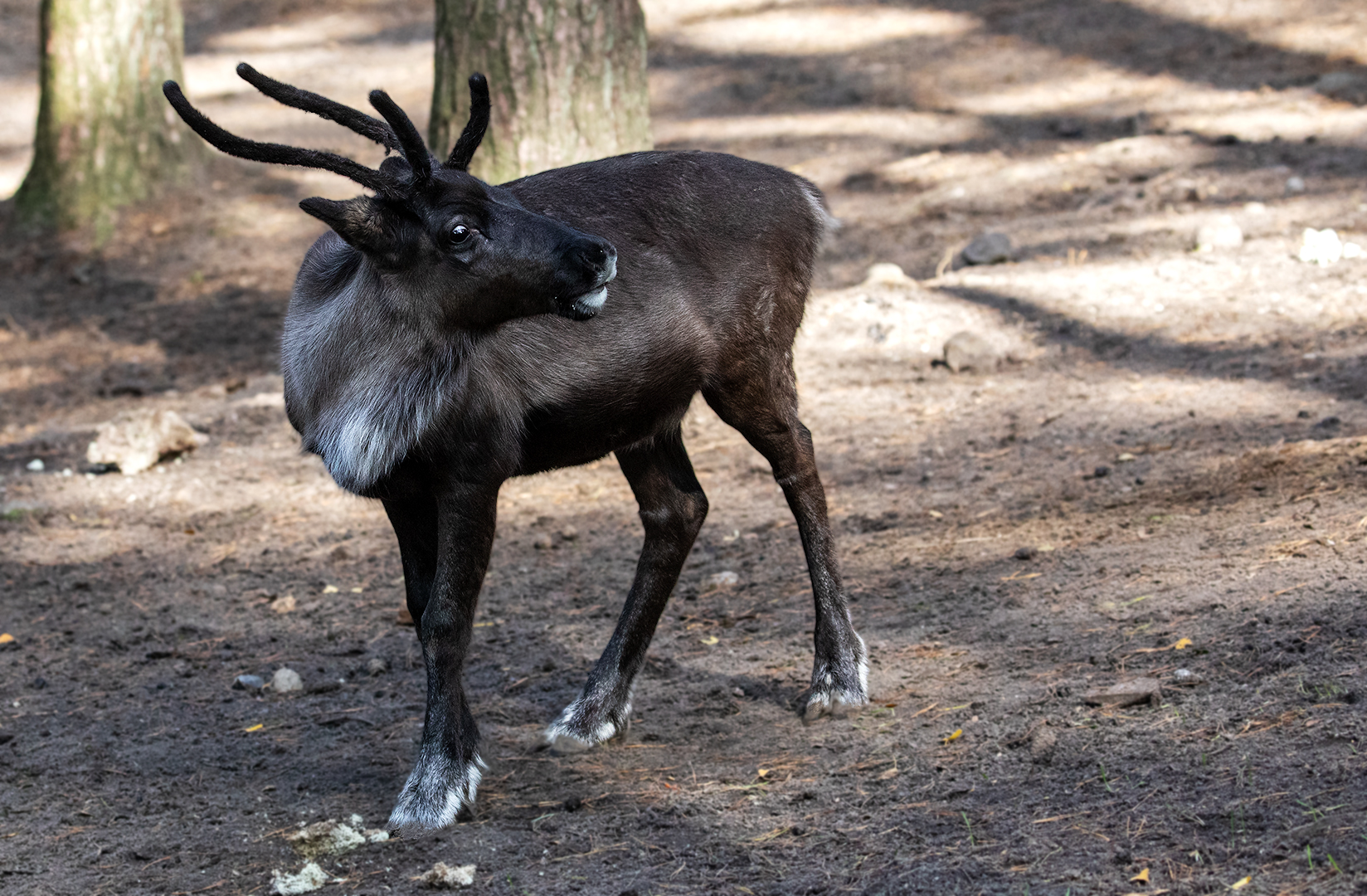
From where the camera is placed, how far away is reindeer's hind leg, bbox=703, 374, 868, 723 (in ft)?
15.2

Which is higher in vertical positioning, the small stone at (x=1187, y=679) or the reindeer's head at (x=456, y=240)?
the reindeer's head at (x=456, y=240)

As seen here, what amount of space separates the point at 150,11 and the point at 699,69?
6905 millimetres

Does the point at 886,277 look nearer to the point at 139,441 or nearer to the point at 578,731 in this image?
the point at 139,441

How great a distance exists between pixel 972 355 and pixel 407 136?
5.08 meters

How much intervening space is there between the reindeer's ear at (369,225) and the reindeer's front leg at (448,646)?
77 cm

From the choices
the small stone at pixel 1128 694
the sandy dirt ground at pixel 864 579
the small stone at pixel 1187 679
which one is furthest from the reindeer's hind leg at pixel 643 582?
the small stone at pixel 1187 679

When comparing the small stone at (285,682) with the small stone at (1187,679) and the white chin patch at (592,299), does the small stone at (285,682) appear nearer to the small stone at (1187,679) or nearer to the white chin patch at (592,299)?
the white chin patch at (592,299)

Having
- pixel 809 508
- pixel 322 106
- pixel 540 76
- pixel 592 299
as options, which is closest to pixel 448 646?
pixel 592 299

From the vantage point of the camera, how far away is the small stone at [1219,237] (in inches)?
356

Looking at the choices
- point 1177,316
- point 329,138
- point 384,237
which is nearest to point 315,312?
point 384,237

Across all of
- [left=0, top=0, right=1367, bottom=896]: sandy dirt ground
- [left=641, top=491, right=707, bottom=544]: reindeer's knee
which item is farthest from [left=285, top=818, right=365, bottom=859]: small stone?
[left=641, top=491, right=707, bottom=544]: reindeer's knee

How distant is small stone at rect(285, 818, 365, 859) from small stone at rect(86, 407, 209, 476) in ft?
13.5

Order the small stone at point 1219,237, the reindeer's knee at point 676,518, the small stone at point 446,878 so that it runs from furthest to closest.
→ the small stone at point 1219,237 < the reindeer's knee at point 676,518 < the small stone at point 446,878

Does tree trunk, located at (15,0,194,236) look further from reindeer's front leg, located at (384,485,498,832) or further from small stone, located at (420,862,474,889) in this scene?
small stone, located at (420,862,474,889)
